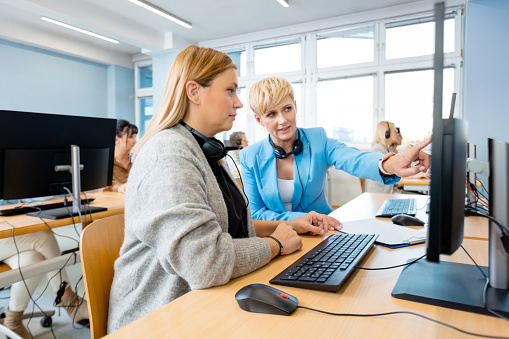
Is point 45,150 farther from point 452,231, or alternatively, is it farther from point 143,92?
point 143,92

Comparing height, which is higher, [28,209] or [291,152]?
[291,152]

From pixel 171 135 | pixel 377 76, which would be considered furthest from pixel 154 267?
pixel 377 76

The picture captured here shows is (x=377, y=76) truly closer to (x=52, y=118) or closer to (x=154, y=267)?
(x=52, y=118)

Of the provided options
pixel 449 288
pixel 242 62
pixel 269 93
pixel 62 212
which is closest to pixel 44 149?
pixel 62 212

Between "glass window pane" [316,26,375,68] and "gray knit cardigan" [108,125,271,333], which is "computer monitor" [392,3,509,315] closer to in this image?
"gray knit cardigan" [108,125,271,333]

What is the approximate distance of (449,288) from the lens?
2.33 ft

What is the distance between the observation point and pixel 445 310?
25.1 inches

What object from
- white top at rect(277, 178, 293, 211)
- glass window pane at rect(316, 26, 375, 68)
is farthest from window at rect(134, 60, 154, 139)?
white top at rect(277, 178, 293, 211)

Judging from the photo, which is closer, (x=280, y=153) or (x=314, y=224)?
(x=314, y=224)

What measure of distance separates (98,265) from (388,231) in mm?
939

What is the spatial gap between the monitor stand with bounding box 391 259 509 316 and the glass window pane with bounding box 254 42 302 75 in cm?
562

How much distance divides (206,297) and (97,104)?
755cm

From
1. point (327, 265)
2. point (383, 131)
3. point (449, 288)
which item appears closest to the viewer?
point (449, 288)

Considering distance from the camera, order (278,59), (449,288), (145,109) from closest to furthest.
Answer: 1. (449,288)
2. (278,59)
3. (145,109)
